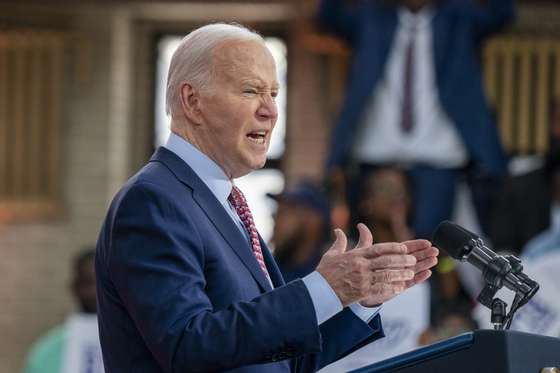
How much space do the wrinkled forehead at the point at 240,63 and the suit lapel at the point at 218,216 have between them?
200 millimetres

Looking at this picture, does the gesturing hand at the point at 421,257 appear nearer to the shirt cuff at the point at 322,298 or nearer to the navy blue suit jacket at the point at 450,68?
the shirt cuff at the point at 322,298

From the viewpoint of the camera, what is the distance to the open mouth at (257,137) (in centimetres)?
292

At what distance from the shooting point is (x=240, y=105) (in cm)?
289

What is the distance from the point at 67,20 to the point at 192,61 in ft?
21.4

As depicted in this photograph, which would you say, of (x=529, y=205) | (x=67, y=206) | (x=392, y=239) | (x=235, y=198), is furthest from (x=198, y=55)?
(x=67, y=206)

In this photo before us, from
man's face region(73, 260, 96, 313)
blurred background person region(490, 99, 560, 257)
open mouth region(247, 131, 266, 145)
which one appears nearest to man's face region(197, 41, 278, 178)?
open mouth region(247, 131, 266, 145)

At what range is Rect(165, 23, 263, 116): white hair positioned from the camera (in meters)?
2.93

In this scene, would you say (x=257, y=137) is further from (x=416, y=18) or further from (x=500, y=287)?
(x=416, y=18)

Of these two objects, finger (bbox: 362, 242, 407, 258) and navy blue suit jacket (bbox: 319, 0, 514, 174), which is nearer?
finger (bbox: 362, 242, 407, 258)

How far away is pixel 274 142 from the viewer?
948 cm

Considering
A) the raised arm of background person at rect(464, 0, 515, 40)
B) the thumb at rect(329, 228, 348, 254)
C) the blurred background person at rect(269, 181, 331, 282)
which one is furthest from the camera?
the raised arm of background person at rect(464, 0, 515, 40)

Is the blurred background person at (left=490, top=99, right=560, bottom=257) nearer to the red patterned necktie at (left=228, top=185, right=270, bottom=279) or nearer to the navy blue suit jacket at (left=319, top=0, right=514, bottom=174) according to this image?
the navy blue suit jacket at (left=319, top=0, right=514, bottom=174)

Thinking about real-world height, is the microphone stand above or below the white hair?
below

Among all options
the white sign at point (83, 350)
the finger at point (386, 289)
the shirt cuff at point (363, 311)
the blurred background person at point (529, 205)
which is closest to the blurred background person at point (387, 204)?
the blurred background person at point (529, 205)
